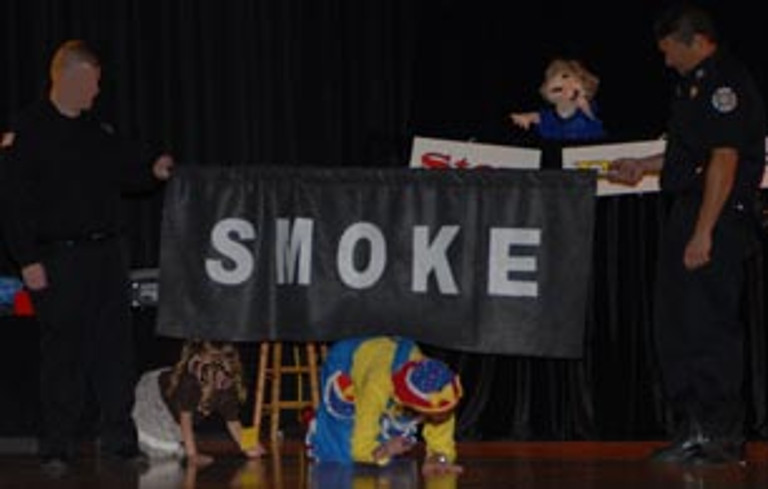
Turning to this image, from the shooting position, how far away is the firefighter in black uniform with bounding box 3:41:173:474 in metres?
6.40

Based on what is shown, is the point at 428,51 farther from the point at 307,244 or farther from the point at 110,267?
the point at 110,267

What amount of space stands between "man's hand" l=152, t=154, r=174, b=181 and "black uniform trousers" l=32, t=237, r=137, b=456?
0.32 meters

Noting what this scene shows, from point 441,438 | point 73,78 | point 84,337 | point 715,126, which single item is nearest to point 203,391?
point 84,337

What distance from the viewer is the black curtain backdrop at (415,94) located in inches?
299

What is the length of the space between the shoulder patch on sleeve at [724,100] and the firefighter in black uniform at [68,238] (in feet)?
6.96

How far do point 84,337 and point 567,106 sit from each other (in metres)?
2.35

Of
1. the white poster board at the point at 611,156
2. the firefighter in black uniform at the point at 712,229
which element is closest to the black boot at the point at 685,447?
the firefighter in black uniform at the point at 712,229


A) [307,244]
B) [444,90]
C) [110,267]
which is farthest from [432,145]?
[110,267]

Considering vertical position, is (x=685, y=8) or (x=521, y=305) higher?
(x=685, y=8)

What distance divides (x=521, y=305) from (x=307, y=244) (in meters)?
0.82

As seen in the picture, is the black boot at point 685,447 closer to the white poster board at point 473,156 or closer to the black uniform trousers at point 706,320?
the black uniform trousers at point 706,320

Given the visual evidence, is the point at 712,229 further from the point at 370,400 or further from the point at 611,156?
the point at 611,156

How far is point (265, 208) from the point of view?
22.5 feet

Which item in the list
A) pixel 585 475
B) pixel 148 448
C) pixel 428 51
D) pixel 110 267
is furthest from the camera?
pixel 428 51
